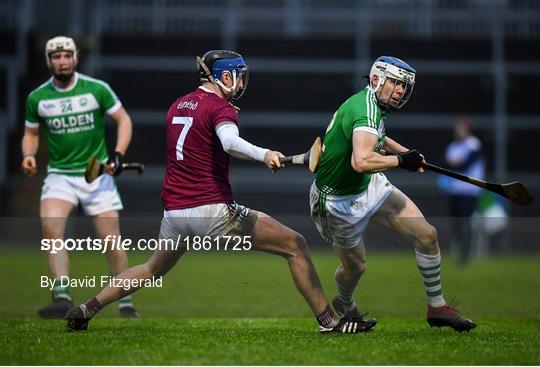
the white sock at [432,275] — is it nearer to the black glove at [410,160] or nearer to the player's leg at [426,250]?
the player's leg at [426,250]

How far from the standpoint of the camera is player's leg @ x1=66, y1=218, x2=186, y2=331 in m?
7.82

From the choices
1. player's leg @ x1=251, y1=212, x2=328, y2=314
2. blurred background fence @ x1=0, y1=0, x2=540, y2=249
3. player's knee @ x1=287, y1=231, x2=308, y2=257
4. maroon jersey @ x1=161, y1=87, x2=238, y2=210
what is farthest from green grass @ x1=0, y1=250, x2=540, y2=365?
blurred background fence @ x1=0, y1=0, x2=540, y2=249

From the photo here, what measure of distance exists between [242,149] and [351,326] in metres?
1.59

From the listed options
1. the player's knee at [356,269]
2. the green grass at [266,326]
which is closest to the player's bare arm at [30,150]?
the green grass at [266,326]

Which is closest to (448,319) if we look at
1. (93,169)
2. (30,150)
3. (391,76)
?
(391,76)

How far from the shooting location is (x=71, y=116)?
9.57m

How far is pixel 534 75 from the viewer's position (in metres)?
21.9

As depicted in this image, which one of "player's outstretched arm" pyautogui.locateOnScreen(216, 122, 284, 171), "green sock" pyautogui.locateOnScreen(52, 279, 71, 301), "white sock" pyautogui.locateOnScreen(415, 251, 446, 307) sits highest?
"player's outstretched arm" pyautogui.locateOnScreen(216, 122, 284, 171)

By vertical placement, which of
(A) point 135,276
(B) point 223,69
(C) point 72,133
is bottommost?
(A) point 135,276

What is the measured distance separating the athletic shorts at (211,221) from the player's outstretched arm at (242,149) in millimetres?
518

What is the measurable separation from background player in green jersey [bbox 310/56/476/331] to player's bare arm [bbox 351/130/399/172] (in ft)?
0.69

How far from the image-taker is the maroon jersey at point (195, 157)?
7699mm

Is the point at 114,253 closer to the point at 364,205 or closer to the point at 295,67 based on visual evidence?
the point at 364,205

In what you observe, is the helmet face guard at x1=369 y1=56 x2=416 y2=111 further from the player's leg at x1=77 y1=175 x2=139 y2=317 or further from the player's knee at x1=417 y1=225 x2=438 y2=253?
the player's leg at x1=77 y1=175 x2=139 y2=317
